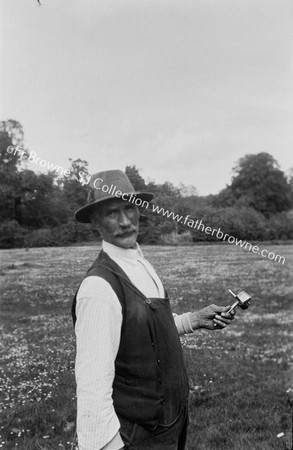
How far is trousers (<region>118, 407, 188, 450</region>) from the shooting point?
2242 millimetres

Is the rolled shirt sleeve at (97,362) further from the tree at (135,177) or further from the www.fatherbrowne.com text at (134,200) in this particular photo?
the tree at (135,177)

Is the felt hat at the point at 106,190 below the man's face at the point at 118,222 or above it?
above

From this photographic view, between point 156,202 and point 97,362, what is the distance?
296 cm

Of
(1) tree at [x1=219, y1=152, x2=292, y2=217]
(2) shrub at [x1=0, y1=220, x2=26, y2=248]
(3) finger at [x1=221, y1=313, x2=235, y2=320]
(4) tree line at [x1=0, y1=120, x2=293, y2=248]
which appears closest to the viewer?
(3) finger at [x1=221, y1=313, x2=235, y2=320]

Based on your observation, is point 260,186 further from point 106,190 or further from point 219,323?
→ point 106,190

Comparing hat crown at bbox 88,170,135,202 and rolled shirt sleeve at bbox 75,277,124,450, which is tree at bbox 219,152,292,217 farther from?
rolled shirt sleeve at bbox 75,277,124,450

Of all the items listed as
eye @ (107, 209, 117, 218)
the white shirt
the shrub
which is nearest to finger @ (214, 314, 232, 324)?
the white shirt

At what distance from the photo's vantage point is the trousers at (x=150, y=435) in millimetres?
2242

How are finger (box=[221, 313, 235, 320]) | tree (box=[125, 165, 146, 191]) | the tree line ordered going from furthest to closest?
the tree line < tree (box=[125, 165, 146, 191]) < finger (box=[221, 313, 235, 320])

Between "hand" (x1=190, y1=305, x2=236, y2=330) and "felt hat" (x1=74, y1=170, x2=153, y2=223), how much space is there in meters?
0.86

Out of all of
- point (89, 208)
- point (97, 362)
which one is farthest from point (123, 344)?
point (89, 208)

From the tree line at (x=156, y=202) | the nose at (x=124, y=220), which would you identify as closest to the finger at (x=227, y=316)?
the nose at (x=124, y=220)

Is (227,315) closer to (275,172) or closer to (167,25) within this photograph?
(167,25)

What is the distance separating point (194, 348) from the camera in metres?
6.73
